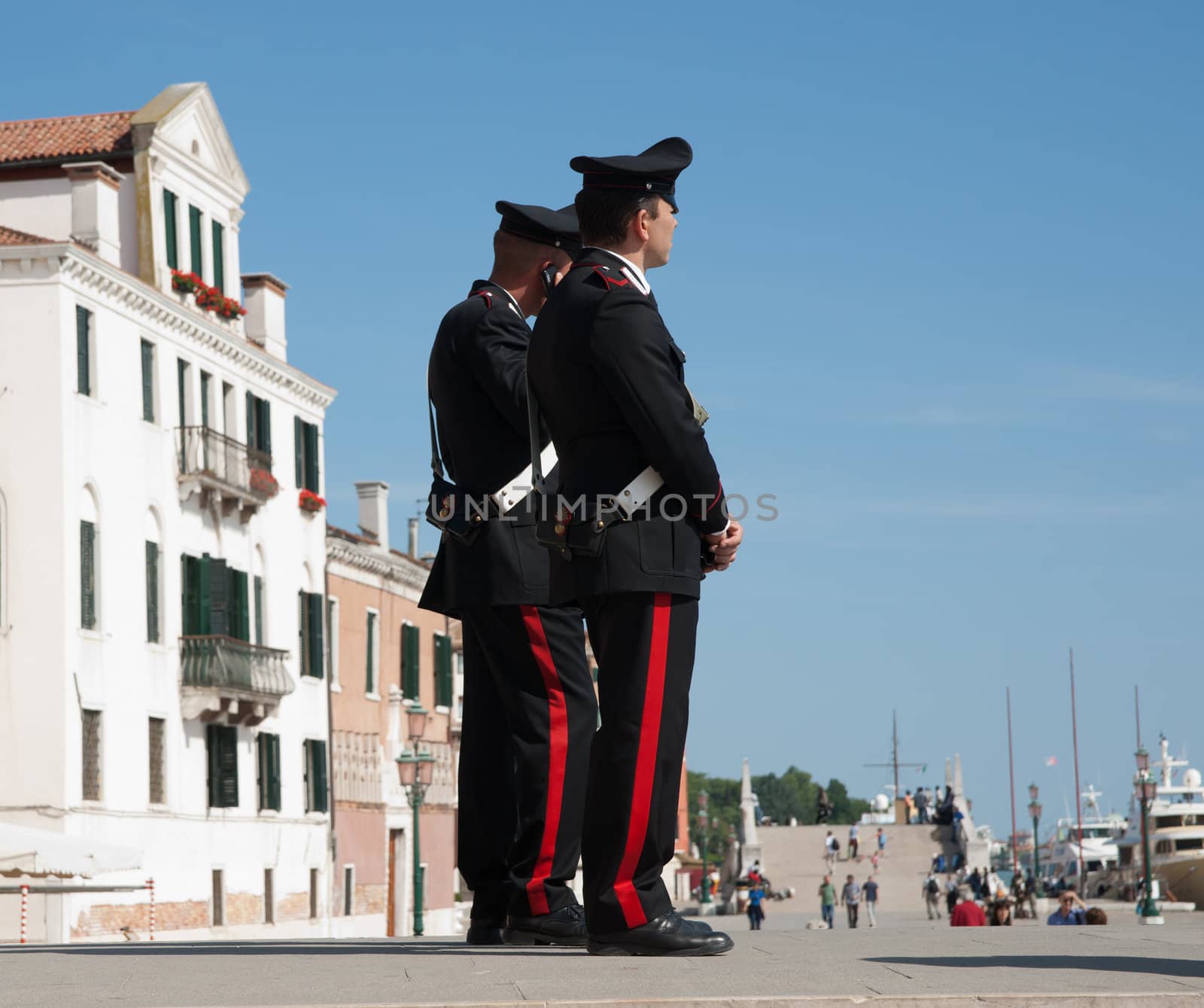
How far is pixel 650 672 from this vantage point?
6.23 metres

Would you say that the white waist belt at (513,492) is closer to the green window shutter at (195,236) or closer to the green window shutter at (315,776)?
the green window shutter at (195,236)

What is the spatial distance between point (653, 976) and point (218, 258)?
3349 centimetres

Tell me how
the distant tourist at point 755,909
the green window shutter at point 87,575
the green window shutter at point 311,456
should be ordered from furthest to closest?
the distant tourist at point 755,909
the green window shutter at point 311,456
the green window shutter at point 87,575

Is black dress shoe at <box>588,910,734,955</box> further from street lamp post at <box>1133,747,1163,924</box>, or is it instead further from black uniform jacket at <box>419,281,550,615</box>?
street lamp post at <box>1133,747,1163,924</box>

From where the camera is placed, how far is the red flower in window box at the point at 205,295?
35562 millimetres

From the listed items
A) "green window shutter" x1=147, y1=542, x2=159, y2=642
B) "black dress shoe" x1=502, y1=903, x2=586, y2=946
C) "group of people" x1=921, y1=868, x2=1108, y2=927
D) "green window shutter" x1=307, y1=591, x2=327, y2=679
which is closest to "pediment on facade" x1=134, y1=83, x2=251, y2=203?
"green window shutter" x1=147, y1=542, x2=159, y2=642


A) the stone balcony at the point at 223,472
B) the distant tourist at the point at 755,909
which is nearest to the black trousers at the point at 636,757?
the stone balcony at the point at 223,472

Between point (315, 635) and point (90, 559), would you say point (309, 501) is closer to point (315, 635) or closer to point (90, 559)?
point (315, 635)

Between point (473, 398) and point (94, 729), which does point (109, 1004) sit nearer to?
point (473, 398)

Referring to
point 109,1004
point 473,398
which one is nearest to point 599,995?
point 109,1004

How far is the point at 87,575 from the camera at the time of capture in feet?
105

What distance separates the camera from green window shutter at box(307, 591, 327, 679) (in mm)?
40781

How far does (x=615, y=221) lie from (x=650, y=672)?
1362mm

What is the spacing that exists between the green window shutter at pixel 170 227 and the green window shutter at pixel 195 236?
0.55 m
